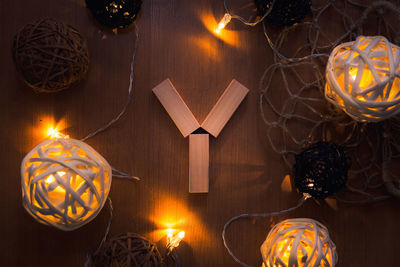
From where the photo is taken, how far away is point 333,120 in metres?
0.99

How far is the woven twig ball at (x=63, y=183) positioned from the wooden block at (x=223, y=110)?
334mm

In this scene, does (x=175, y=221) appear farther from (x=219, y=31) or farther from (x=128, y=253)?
(x=219, y=31)

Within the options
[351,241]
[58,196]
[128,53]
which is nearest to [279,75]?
[128,53]

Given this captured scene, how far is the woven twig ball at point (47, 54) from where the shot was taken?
2.64 feet

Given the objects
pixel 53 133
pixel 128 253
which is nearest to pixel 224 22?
pixel 53 133

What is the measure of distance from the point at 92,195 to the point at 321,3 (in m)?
0.91

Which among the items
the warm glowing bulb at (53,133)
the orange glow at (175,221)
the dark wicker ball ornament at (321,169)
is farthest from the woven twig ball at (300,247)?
the warm glowing bulb at (53,133)

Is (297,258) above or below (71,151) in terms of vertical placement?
below

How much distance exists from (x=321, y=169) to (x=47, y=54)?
2.59ft

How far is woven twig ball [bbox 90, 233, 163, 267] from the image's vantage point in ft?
2.67

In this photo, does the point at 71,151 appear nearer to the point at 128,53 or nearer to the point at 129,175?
the point at 129,175

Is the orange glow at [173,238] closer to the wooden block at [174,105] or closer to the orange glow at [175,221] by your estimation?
the orange glow at [175,221]

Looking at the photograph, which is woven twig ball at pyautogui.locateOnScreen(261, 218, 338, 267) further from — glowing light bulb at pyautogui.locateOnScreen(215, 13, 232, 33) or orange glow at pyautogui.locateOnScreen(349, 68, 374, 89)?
glowing light bulb at pyautogui.locateOnScreen(215, 13, 232, 33)

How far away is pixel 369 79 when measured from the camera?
0.81 m
